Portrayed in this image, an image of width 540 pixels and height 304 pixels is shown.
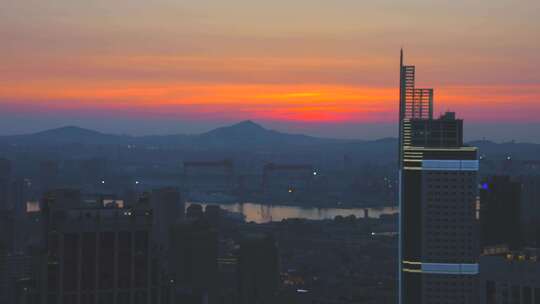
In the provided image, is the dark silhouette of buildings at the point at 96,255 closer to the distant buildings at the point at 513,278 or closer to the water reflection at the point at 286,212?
the distant buildings at the point at 513,278

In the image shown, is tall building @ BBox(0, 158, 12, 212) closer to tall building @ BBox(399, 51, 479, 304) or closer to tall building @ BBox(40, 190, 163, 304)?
tall building @ BBox(399, 51, 479, 304)

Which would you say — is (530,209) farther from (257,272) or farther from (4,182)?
(4,182)

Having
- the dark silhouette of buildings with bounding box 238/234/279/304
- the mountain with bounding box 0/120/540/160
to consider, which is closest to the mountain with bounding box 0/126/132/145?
the mountain with bounding box 0/120/540/160

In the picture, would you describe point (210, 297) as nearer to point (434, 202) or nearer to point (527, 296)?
point (434, 202)

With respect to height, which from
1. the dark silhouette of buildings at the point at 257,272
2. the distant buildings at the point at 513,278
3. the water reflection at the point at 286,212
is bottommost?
the dark silhouette of buildings at the point at 257,272

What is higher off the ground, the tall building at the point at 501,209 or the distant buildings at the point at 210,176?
the distant buildings at the point at 210,176

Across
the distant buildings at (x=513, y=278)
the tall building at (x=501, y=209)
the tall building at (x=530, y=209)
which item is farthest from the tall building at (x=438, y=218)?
the tall building at (x=530, y=209)
